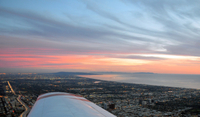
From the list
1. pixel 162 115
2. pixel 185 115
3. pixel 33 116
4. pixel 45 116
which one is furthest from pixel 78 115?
pixel 185 115

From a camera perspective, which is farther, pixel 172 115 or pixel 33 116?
pixel 172 115

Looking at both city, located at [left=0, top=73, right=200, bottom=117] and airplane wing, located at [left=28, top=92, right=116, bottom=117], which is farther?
city, located at [left=0, top=73, right=200, bottom=117]

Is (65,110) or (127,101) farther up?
(65,110)

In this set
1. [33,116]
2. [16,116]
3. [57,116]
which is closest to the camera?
[57,116]

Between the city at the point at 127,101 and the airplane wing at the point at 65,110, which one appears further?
the city at the point at 127,101

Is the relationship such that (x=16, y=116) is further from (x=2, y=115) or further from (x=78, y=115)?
(x=78, y=115)

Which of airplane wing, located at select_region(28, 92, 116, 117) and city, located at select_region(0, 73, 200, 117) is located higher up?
airplane wing, located at select_region(28, 92, 116, 117)

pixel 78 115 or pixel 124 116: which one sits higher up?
pixel 78 115

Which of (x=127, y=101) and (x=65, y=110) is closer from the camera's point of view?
(x=65, y=110)

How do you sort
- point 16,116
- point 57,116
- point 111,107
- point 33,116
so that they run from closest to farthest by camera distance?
point 57,116, point 33,116, point 16,116, point 111,107

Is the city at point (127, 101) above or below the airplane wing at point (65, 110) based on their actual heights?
below
